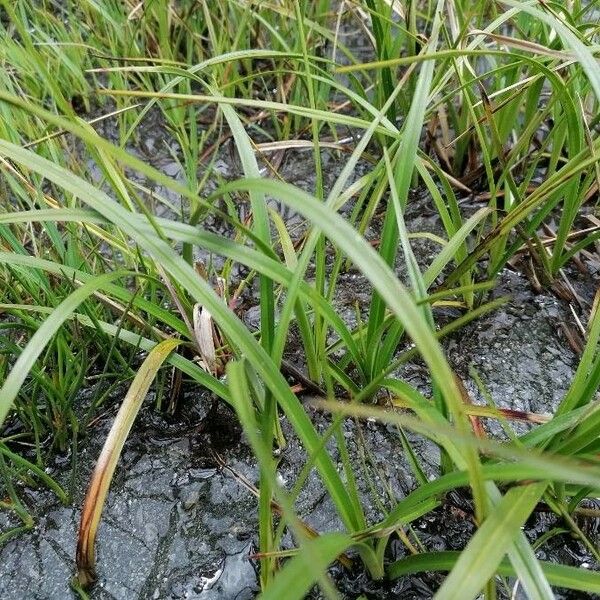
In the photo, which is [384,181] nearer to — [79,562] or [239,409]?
[239,409]

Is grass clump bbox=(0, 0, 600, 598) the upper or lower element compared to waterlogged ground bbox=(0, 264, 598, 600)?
upper

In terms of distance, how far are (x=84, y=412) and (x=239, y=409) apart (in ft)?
1.69

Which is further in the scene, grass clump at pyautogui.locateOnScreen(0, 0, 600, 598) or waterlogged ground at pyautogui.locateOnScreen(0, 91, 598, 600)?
waterlogged ground at pyautogui.locateOnScreen(0, 91, 598, 600)

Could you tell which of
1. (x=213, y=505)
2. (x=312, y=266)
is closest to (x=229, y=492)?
(x=213, y=505)

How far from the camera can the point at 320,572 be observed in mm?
355

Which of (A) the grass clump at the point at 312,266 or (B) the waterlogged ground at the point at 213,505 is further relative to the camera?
(B) the waterlogged ground at the point at 213,505


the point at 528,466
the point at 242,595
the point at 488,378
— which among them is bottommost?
the point at 242,595

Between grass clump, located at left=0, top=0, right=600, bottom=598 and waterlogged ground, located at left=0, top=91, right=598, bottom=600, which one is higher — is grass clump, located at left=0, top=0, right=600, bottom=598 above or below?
above

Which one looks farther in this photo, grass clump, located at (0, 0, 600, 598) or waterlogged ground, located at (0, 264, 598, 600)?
waterlogged ground, located at (0, 264, 598, 600)

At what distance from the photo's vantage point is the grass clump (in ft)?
1.68

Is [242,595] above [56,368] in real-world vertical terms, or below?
below

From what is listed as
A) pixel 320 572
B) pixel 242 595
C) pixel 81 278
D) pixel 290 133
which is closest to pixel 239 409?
pixel 320 572

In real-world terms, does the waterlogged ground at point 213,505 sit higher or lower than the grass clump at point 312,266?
lower

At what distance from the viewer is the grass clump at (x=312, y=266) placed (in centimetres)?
51
